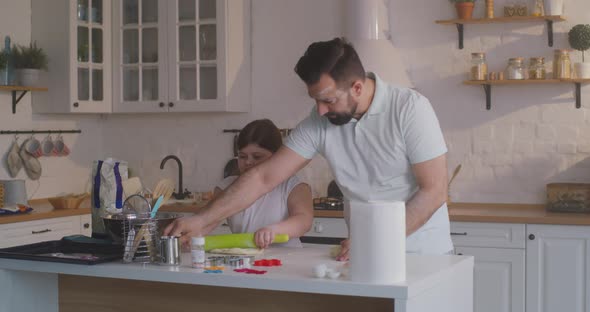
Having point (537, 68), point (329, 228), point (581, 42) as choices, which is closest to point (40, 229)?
point (329, 228)

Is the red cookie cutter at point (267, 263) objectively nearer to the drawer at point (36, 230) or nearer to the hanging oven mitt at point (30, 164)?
the drawer at point (36, 230)

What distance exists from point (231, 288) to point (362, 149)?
787mm

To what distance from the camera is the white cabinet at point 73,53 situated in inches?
231

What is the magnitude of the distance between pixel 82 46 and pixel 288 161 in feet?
9.75

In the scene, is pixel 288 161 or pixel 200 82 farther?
pixel 200 82

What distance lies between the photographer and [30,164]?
596 cm

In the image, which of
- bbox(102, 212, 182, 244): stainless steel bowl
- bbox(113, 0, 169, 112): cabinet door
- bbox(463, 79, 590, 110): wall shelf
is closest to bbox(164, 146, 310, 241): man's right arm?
bbox(102, 212, 182, 244): stainless steel bowl

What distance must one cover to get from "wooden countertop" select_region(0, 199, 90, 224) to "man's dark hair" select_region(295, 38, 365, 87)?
8.50ft

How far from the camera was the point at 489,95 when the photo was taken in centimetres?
539

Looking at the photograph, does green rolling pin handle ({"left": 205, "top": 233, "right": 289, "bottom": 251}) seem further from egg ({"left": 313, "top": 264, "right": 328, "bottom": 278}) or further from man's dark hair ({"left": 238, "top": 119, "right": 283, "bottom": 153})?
man's dark hair ({"left": 238, "top": 119, "right": 283, "bottom": 153})

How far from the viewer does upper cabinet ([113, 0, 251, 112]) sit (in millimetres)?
5844

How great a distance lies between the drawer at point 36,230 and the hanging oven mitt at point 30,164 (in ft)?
2.03

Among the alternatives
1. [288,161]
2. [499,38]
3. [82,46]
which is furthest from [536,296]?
[82,46]

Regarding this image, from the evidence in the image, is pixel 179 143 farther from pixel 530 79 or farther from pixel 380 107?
pixel 380 107
